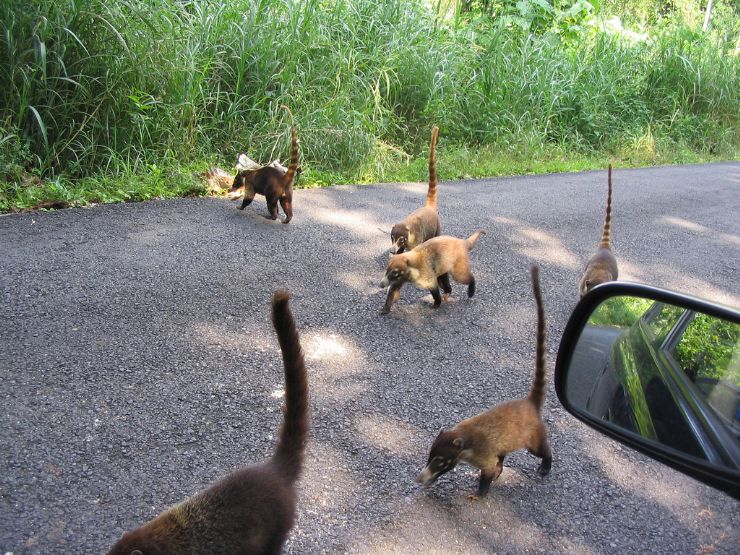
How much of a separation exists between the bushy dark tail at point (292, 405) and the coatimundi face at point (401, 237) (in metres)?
3.04

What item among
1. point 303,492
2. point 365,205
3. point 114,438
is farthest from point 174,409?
point 365,205

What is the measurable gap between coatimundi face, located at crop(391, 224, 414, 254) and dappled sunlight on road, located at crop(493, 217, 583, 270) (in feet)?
3.78

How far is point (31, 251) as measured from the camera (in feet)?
15.3

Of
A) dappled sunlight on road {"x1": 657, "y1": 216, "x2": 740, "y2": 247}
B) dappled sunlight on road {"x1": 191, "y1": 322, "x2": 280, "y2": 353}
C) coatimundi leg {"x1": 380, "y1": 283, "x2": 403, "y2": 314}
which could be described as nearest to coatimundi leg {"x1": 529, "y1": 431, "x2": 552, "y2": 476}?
dappled sunlight on road {"x1": 191, "y1": 322, "x2": 280, "y2": 353}

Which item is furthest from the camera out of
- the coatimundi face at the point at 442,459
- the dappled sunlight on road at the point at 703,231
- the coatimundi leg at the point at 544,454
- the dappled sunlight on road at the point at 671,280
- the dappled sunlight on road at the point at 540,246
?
the dappled sunlight on road at the point at 703,231

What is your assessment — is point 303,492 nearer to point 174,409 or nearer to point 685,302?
point 174,409

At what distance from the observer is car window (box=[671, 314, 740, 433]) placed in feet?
4.83

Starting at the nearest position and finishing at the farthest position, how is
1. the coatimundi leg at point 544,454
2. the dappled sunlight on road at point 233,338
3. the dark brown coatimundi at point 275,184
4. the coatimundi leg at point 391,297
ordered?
the coatimundi leg at point 544,454 → the dappled sunlight on road at point 233,338 → the coatimundi leg at point 391,297 → the dark brown coatimundi at point 275,184

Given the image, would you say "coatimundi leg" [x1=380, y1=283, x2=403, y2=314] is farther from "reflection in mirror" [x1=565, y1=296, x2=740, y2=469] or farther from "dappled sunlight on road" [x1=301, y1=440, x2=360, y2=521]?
"reflection in mirror" [x1=565, y1=296, x2=740, y2=469]

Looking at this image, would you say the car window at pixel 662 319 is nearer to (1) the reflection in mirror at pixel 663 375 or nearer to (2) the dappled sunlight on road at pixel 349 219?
(1) the reflection in mirror at pixel 663 375

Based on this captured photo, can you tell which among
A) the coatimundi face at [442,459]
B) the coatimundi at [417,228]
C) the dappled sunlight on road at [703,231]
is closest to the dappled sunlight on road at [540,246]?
the coatimundi at [417,228]

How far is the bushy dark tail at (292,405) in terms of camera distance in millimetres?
1920

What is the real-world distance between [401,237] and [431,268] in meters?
0.68

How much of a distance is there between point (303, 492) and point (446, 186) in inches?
225
